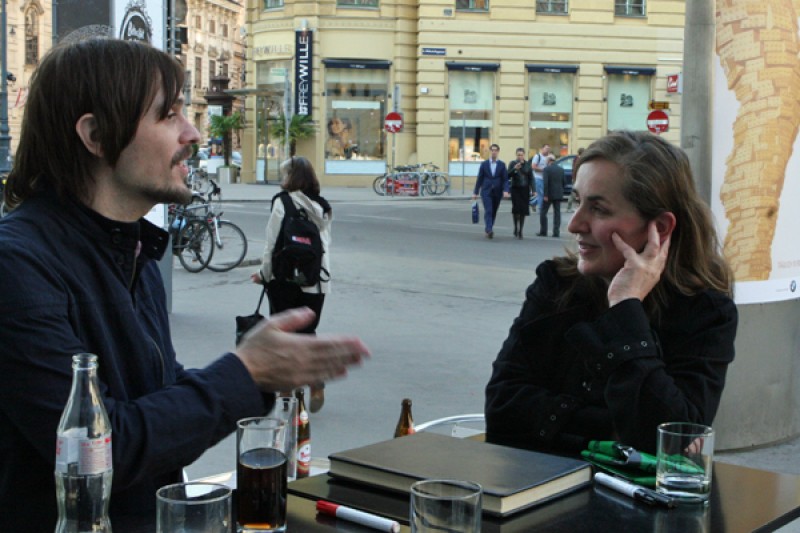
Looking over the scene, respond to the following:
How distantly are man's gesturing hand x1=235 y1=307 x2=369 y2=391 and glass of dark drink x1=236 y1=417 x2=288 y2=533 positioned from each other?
0.23 metres

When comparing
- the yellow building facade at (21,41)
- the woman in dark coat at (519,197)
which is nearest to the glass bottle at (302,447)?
the woman in dark coat at (519,197)

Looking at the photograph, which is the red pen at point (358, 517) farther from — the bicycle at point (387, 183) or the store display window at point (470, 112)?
the store display window at point (470, 112)

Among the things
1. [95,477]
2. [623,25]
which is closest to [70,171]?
[95,477]

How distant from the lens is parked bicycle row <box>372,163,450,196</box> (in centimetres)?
3419

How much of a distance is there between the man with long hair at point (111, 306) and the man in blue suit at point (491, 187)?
1771cm

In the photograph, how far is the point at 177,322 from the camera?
1064cm

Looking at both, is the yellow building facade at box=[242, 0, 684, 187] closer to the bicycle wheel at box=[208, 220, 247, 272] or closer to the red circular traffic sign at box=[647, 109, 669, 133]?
the red circular traffic sign at box=[647, 109, 669, 133]

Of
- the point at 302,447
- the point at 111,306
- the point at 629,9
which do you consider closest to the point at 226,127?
the point at 629,9

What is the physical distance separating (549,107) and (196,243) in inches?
1046

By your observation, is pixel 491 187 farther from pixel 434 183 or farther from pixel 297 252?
pixel 434 183

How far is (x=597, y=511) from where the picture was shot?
2223 millimetres

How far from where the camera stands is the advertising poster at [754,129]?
5.99 m

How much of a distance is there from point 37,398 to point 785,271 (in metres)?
5.21

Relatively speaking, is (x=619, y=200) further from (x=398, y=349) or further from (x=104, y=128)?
(x=398, y=349)
